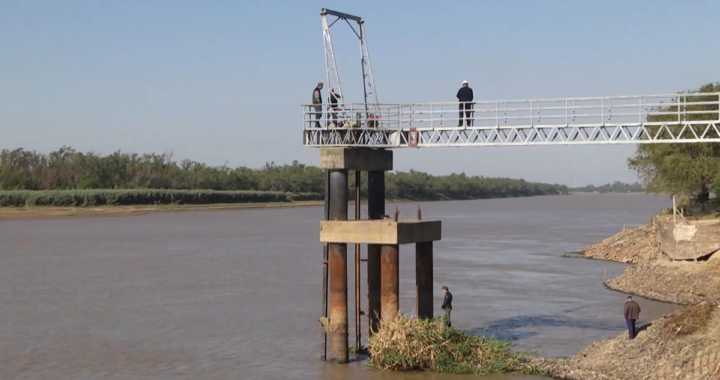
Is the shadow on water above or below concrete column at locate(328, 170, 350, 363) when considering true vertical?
below

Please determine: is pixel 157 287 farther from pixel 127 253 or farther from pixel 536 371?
pixel 536 371

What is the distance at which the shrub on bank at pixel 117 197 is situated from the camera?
11531 cm

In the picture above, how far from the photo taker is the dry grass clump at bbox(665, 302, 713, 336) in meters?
22.2

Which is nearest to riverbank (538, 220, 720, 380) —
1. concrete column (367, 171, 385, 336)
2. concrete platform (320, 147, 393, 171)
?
concrete column (367, 171, 385, 336)

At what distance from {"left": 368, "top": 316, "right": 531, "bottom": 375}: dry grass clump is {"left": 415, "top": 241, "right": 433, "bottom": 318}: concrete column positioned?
94 cm

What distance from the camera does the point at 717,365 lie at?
19.9 metres

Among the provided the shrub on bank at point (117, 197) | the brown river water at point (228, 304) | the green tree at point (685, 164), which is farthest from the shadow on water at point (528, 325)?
the shrub on bank at point (117, 197)

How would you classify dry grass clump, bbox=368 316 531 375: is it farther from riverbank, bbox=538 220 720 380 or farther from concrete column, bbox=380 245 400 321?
riverbank, bbox=538 220 720 380

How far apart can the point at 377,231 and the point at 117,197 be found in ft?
347

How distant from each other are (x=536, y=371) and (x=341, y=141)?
7724 millimetres

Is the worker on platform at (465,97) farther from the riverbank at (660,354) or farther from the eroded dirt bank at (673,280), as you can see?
the eroded dirt bank at (673,280)

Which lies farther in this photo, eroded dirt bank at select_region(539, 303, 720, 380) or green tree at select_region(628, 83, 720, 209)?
green tree at select_region(628, 83, 720, 209)

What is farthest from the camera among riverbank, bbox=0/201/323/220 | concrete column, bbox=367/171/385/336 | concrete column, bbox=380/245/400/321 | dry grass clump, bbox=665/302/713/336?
riverbank, bbox=0/201/323/220

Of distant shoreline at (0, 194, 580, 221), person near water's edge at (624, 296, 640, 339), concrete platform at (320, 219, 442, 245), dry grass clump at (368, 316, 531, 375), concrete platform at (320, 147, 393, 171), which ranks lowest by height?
dry grass clump at (368, 316, 531, 375)
